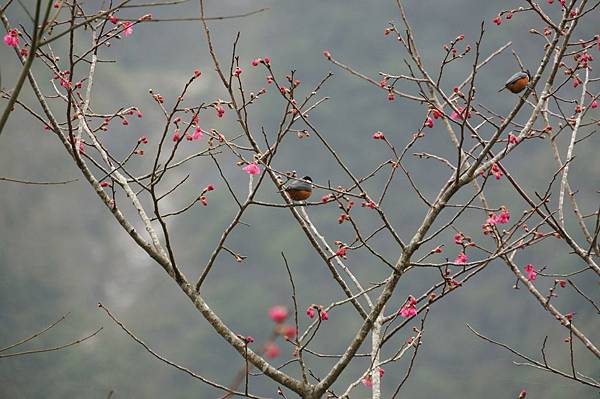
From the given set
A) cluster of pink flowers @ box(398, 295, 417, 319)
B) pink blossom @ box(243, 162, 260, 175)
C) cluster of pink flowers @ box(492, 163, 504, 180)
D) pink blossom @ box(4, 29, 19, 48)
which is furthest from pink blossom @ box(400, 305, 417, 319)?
pink blossom @ box(4, 29, 19, 48)

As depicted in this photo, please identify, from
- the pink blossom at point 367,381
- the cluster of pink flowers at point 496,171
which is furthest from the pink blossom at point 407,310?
the cluster of pink flowers at point 496,171

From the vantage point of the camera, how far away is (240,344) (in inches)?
61.8

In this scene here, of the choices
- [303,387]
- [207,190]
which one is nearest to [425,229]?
[303,387]

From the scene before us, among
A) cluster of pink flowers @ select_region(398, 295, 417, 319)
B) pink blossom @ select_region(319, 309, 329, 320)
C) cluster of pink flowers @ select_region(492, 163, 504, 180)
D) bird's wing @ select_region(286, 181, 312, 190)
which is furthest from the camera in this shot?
bird's wing @ select_region(286, 181, 312, 190)

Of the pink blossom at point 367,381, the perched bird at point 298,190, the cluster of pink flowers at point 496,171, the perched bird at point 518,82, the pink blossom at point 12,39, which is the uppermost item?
the pink blossom at point 12,39

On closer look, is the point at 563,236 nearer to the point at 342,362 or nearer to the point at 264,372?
the point at 342,362

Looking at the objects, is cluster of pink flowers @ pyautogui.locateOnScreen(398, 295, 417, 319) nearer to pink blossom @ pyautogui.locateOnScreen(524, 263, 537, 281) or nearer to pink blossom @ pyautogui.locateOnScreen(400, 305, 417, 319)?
pink blossom @ pyautogui.locateOnScreen(400, 305, 417, 319)

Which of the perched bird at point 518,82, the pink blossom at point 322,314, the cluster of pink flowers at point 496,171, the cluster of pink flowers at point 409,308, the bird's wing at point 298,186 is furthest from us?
the perched bird at point 518,82

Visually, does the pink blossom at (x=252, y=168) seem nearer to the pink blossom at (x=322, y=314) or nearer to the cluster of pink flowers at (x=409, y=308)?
the pink blossom at (x=322, y=314)

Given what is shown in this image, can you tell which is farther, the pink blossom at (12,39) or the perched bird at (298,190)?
the perched bird at (298,190)

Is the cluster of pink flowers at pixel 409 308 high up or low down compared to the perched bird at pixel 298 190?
down

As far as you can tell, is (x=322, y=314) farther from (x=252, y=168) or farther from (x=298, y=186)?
(x=298, y=186)

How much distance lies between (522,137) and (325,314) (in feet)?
2.51

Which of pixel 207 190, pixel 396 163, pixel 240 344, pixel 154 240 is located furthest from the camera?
pixel 396 163
